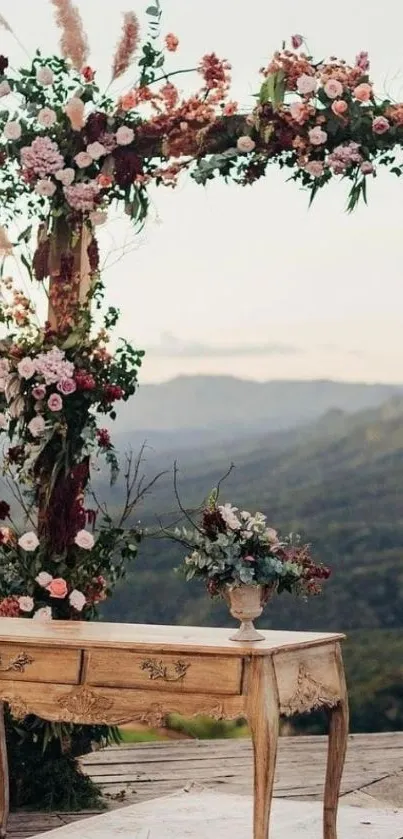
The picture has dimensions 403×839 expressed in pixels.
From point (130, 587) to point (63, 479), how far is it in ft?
A: 15.8

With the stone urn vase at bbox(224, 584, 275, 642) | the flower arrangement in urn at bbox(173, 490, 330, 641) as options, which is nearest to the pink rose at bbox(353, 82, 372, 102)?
the flower arrangement in urn at bbox(173, 490, 330, 641)

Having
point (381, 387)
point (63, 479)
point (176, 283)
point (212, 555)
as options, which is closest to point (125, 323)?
point (176, 283)

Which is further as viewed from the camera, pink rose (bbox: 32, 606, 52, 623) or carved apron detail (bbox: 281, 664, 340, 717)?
pink rose (bbox: 32, 606, 52, 623)

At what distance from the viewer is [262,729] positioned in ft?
13.7

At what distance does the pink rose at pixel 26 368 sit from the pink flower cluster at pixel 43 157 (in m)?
0.80

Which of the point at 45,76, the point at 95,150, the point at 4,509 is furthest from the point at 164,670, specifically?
the point at 45,76

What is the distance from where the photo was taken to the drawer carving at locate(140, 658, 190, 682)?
4383 millimetres

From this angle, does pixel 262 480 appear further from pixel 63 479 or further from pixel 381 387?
pixel 63 479

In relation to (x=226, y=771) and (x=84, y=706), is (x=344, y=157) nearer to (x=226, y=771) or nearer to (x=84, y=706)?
(x=84, y=706)

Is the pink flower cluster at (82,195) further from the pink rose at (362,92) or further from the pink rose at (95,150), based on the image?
the pink rose at (362,92)

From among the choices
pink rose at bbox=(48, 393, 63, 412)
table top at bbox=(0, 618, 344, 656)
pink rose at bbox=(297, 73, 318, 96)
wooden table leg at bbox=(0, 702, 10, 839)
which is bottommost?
wooden table leg at bbox=(0, 702, 10, 839)

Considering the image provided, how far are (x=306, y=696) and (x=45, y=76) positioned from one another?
108 inches

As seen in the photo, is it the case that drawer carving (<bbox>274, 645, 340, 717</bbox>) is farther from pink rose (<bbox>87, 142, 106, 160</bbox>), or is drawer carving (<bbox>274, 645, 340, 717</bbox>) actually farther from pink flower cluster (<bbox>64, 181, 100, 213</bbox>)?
pink rose (<bbox>87, 142, 106, 160</bbox>)

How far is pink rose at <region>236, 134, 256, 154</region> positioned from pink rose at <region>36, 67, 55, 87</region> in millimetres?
806
